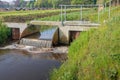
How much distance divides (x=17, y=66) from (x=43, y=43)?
19.0ft

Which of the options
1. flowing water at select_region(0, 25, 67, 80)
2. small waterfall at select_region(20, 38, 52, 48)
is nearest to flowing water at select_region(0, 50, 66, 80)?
flowing water at select_region(0, 25, 67, 80)

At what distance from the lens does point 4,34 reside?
2406 cm

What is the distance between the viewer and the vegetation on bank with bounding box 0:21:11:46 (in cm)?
2352

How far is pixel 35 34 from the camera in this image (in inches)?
1081

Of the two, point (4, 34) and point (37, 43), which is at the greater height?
point (4, 34)

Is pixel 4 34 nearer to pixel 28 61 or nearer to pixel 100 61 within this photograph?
pixel 28 61

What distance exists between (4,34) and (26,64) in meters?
7.93

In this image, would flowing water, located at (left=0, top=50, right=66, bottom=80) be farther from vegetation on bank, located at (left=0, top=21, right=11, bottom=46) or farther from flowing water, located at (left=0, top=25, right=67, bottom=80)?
vegetation on bank, located at (left=0, top=21, right=11, bottom=46)

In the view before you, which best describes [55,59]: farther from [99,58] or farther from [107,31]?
[99,58]

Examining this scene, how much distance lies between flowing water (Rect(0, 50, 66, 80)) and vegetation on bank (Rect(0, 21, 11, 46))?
2.87 metres

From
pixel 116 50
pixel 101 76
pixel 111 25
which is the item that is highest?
pixel 111 25

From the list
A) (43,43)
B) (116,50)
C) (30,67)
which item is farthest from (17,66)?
(116,50)

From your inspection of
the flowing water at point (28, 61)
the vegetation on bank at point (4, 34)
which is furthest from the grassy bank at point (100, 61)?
the vegetation on bank at point (4, 34)

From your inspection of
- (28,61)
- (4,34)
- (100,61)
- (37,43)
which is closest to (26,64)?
(28,61)
